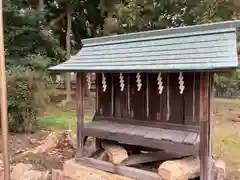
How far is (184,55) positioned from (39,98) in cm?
594

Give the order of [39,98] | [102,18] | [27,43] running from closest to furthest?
[39,98] → [27,43] → [102,18]

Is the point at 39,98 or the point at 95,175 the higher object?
the point at 39,98

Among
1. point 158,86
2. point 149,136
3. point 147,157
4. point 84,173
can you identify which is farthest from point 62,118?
point 149,136

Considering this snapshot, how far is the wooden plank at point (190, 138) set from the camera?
3.97 m

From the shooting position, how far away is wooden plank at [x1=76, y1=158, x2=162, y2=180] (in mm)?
4633

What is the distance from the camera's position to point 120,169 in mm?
4895

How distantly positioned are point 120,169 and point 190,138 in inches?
59.4

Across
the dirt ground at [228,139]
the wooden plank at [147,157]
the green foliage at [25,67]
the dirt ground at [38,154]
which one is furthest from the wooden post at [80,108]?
the green foliage at [25,67]

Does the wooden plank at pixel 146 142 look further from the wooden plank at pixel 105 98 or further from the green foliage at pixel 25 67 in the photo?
the green foliage at pixel 25 67

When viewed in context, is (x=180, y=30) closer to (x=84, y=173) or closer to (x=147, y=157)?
(x=147, y=157)

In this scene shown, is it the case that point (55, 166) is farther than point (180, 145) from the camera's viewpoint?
Yes

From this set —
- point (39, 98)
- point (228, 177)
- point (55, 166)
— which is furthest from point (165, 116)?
point (39, 98)

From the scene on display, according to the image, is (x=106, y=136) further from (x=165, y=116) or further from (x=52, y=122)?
(x=52, y=122)

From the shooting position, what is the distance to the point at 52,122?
10.9 m
